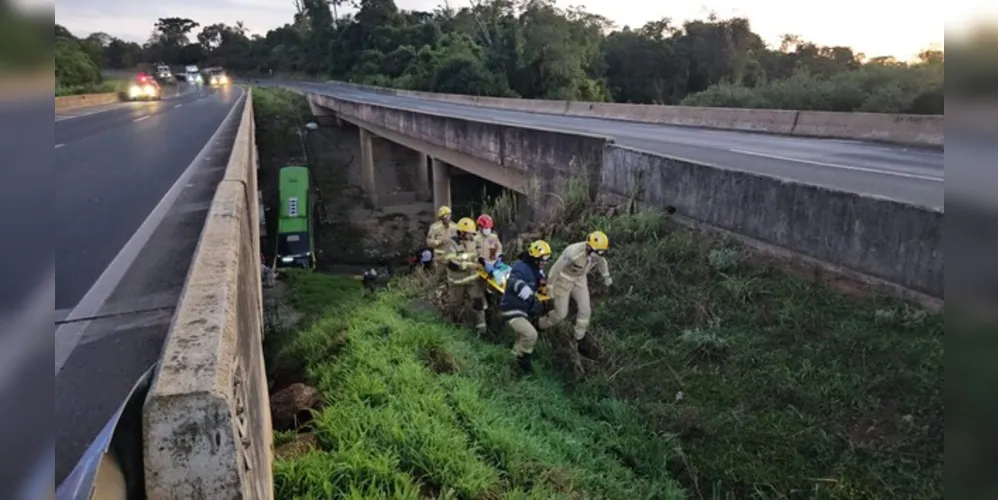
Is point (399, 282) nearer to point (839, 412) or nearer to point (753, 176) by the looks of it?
point (753, 176)

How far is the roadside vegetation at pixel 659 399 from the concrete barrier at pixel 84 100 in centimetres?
2395

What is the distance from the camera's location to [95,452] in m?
2.30

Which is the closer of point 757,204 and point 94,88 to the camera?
point 757,204

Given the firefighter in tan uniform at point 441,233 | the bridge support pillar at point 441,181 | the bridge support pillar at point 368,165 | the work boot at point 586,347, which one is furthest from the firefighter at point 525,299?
the bridge support pillar at point 368,165

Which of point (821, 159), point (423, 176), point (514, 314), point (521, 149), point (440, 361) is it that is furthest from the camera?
point (423, 176)

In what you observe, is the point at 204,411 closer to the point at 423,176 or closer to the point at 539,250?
the point at 539,250

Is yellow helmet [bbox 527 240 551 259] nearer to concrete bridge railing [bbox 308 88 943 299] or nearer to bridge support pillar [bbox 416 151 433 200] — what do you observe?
concrete bridge railing [bbox 308 88 943 299]

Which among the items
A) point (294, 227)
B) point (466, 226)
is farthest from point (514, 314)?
point (294, 227)

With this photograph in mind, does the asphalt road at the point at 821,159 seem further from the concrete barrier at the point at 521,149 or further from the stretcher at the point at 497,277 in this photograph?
the stretcher at the point at 497,277

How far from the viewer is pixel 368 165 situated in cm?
3155

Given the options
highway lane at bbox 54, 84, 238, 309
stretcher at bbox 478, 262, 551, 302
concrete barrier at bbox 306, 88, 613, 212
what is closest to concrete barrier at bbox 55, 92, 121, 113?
highway lane at bbox 54, 84, 238, 309

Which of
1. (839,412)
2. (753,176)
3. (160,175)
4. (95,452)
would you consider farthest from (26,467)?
(160,175)

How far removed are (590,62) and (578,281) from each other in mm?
40547

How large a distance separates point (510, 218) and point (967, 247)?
12.7 m
